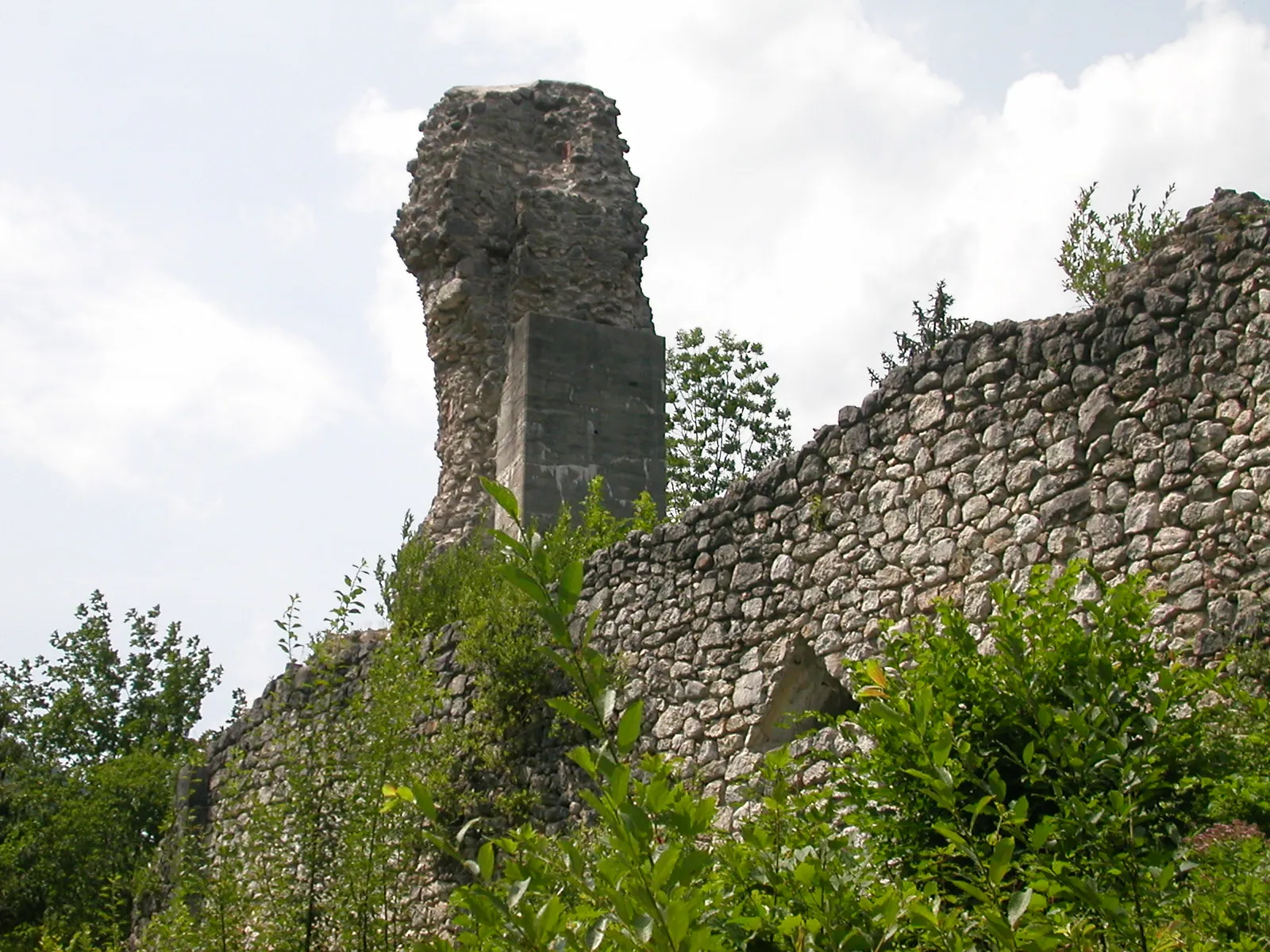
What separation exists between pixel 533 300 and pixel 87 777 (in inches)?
265

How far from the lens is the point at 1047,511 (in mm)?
5523

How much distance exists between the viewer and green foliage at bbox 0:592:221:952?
11781 mm

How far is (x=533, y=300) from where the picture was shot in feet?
35.3

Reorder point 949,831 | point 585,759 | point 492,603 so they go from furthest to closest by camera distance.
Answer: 1. point 492,603
2. point 949,831
3. point 585,759

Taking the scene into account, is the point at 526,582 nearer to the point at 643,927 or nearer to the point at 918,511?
the point at 643,927

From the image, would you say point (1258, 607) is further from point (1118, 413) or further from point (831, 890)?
point (831, 890)

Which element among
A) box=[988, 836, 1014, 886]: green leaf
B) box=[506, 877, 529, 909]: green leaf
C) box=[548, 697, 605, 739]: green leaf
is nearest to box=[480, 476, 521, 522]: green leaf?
box=[548, 697, 605, 739]: green leaf

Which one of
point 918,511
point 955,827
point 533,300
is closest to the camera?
point 955,827

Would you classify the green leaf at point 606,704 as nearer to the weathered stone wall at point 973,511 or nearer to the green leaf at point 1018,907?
the green leaf at point 1018,907

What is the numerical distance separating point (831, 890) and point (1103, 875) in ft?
3.73

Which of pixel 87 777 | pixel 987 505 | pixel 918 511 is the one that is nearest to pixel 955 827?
pixel 987 505

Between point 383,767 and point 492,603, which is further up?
point 492,603

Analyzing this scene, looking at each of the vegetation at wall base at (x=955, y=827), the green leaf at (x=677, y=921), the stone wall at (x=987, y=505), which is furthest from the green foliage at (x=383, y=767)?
the green leaf at (x=677, y=921)

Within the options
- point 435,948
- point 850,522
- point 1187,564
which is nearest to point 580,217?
point 850,522
